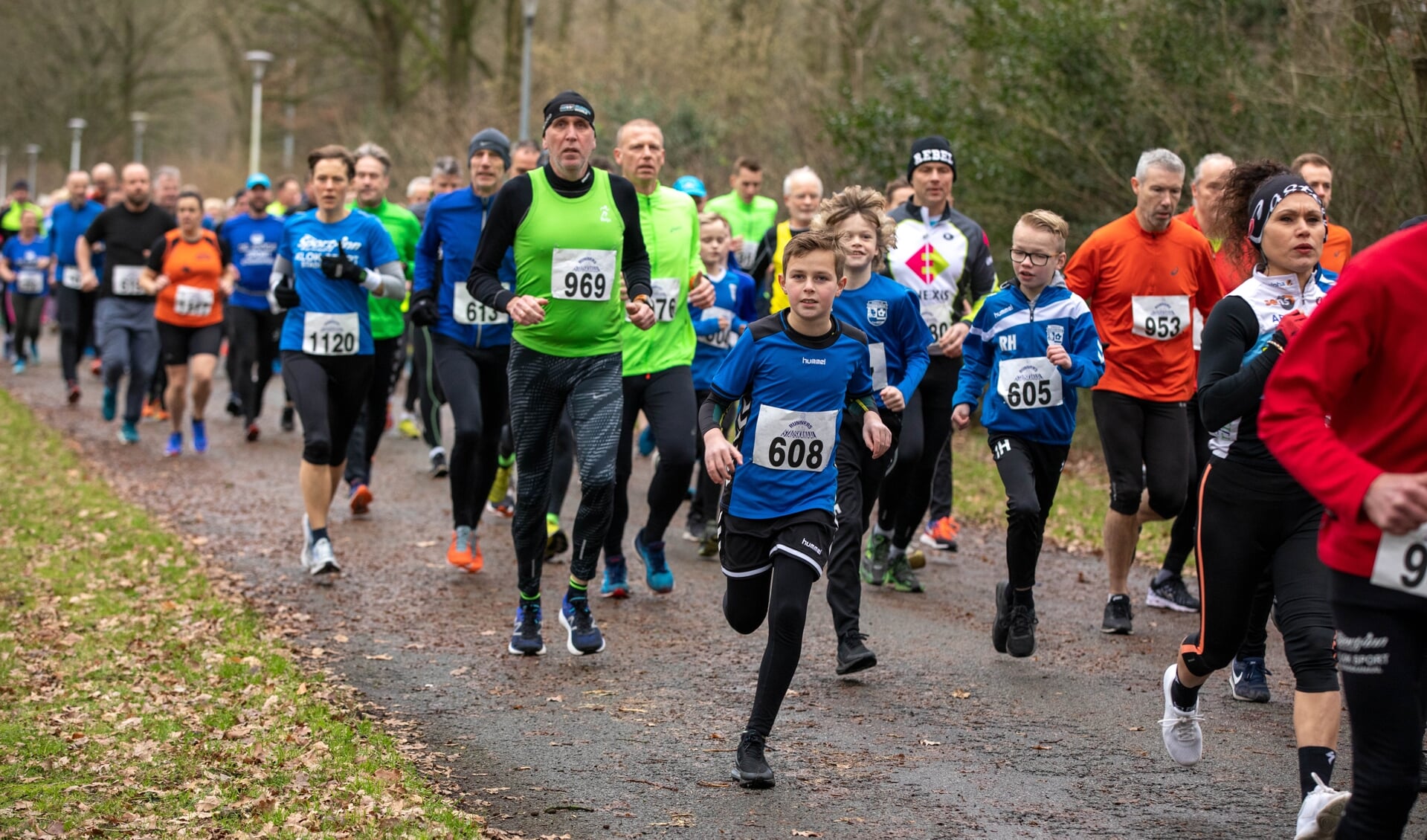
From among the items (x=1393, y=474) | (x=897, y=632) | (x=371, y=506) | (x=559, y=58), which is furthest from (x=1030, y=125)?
(x=559, y=58)

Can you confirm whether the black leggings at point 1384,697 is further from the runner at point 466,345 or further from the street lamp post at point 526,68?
Result: the street lamp post at point 526,68

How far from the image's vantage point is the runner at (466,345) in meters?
9.02

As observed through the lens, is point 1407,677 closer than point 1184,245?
Yes

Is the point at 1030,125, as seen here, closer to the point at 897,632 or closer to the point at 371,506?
the point at 371,506

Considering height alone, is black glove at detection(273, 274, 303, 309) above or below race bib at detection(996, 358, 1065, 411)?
above

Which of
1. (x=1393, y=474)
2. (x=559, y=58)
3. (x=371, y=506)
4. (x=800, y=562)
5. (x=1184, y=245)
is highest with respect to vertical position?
(x=559, y=58)

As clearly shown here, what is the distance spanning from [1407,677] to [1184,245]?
14.7ft

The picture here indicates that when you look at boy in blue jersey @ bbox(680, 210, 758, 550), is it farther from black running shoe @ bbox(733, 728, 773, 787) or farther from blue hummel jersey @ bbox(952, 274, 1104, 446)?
black running shoe @ bbox(733, 728, 773, 787)

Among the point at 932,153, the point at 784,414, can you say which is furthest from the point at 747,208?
the point at 784,414

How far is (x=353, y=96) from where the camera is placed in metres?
44.7

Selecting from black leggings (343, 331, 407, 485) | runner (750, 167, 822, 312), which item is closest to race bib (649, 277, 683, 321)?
runner (750, 167, 822, 312)

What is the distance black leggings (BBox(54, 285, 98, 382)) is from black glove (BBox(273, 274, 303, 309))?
34.4 ft

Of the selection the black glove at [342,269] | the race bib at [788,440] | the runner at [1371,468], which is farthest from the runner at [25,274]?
the runner at [1371,468]

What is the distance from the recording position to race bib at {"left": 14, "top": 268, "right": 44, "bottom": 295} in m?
21.0
